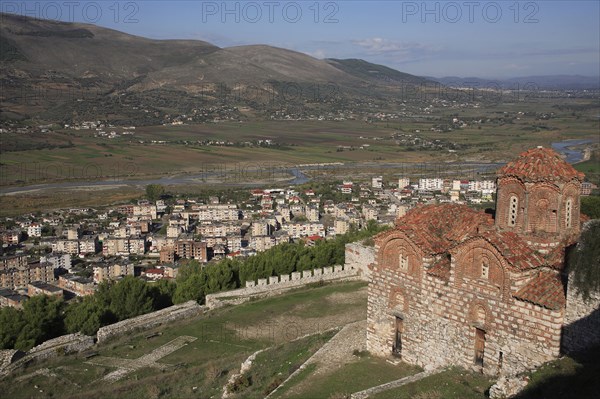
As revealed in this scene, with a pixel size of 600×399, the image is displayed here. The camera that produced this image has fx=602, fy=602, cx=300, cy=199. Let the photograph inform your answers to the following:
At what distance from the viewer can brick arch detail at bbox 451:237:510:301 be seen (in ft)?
46.9

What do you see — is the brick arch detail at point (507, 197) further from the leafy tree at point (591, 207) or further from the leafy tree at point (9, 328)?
the leafy tree at point (9, 328)

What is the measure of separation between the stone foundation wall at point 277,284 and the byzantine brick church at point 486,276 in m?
12.2

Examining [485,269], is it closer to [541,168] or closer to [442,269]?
[442,269]

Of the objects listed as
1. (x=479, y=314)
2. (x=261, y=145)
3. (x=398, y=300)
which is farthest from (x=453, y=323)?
(x=261, y=145)

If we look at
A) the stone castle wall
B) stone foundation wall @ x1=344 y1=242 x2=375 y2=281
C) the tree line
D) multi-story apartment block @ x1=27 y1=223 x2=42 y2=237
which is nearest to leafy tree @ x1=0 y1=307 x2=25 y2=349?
the tree line

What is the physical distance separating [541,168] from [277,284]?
677 inches

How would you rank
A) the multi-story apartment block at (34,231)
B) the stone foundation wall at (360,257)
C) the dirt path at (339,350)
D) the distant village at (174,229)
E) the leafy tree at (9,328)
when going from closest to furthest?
the dirt path at (339,350)
the leafy tree at (9,328)
the stone foundation wall at (360,257)
the distant village at (174,229)
the multi-story apartment block at (34,231)

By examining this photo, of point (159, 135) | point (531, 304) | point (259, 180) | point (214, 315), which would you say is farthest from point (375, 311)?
point (159, 135)

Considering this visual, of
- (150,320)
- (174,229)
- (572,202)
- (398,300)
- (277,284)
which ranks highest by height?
(572,202)

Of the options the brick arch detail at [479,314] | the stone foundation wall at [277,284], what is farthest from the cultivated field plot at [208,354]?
the brick arch detail at [479,314]

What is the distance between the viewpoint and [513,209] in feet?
51.1

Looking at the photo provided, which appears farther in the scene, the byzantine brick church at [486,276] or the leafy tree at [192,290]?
the leafy tree at [192,290]

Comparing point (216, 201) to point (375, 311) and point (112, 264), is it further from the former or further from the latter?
point (375, 311)

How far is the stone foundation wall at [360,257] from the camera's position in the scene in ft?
100.0
